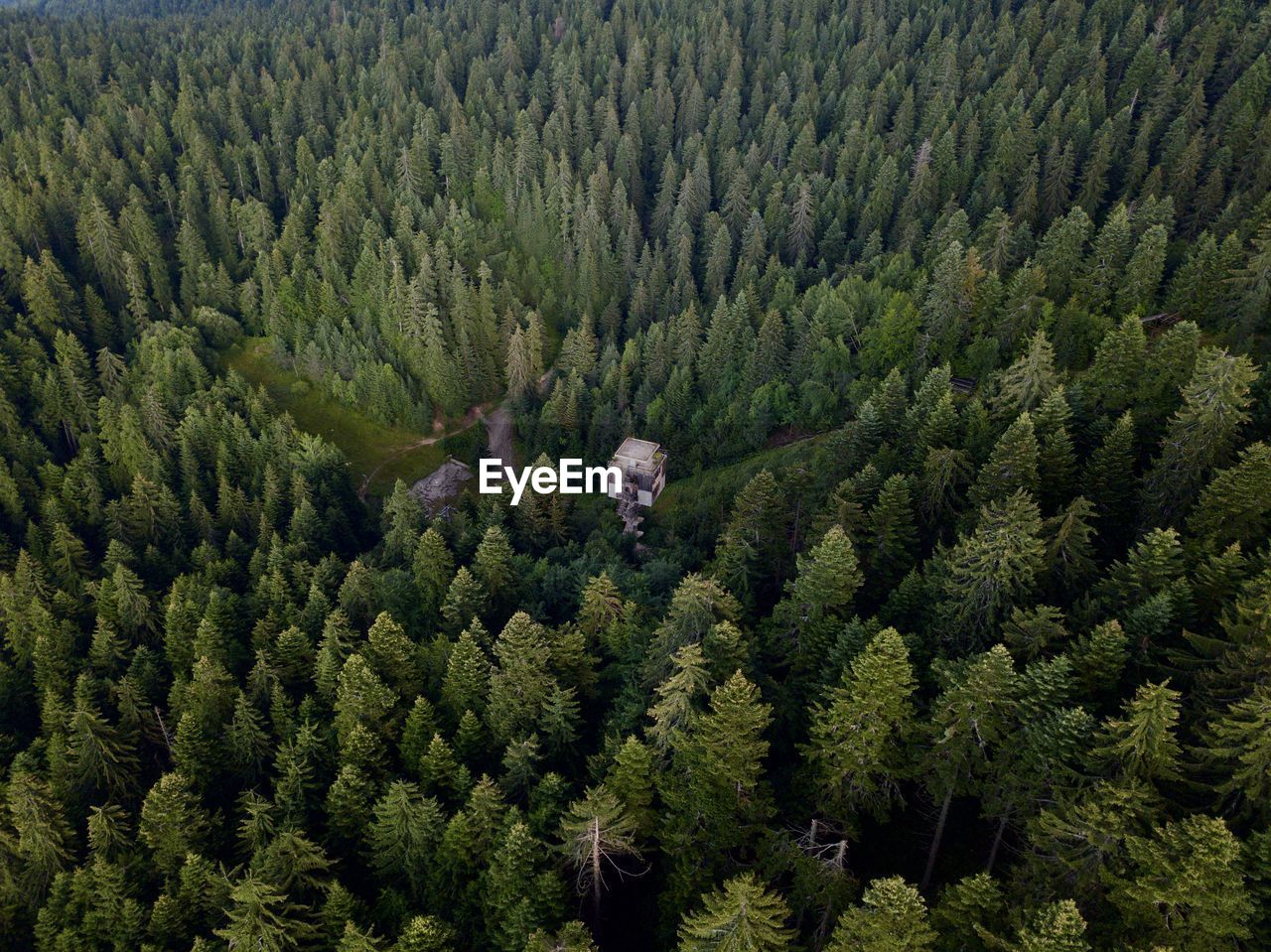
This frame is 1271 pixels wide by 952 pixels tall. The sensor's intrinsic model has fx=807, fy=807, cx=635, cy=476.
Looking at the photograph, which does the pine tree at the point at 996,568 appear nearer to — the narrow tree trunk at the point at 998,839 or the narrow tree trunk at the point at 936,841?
the narrow tree trunk at the point at 936,841

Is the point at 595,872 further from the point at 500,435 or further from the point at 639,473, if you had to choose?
the point at 500,435

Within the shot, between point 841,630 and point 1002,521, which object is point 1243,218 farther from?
point 841,630

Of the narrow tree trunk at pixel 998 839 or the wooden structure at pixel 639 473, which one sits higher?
the narrow tree trunk at pixel 998 839

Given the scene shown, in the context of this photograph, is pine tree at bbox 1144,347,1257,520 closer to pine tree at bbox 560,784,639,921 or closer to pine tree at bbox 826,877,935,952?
pine tree at bbox 826,877,935,952

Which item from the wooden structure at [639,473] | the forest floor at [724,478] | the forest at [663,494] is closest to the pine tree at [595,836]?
the forest at [663,494]

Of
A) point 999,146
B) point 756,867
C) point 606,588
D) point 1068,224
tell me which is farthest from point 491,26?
point 756,867

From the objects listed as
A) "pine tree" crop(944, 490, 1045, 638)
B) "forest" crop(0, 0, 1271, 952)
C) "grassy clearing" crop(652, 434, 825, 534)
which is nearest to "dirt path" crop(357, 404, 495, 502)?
"forest" crop(0, 0, 1271, 952)
